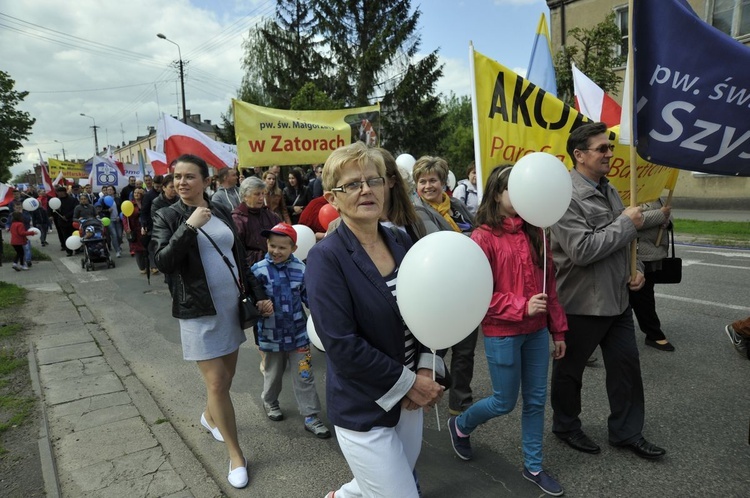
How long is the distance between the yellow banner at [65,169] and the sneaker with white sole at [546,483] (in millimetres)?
33340

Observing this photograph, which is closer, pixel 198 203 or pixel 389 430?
pixel 389 430

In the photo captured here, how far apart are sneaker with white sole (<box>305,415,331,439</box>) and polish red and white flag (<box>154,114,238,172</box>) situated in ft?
18.5

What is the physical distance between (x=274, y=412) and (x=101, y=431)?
50.2 inches

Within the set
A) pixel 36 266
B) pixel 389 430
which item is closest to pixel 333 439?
pixel 389 430

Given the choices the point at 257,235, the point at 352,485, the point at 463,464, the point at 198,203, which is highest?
the point at 198,203

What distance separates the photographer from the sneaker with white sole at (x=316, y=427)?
3.52 m

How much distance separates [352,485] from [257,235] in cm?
299

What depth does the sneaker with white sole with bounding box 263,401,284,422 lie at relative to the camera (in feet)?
12.5

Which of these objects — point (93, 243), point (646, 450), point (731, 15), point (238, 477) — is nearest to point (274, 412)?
point (238, 477)

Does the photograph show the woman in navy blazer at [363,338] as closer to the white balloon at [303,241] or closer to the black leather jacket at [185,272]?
the black leather jacket at [185,272]

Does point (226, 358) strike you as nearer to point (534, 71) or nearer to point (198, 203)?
point (198, 203)

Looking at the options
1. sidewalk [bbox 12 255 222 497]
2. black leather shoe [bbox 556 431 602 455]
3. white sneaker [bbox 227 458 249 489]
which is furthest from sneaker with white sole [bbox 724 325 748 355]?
sidewalk [bbox 12 255 222 497]

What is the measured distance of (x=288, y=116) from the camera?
7.82m

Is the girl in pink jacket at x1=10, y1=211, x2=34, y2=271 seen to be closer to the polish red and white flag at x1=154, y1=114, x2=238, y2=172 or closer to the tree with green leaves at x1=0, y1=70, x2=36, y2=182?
the polish red and white flag at x1=154, y1=114, x2=238, y2=172
